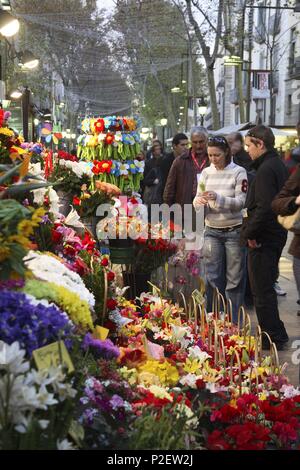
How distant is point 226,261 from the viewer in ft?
20.5

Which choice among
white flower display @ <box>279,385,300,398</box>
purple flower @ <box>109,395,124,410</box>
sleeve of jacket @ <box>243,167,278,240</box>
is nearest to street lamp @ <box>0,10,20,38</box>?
sleeve of jacket @ <box>243,167,278,240</box>

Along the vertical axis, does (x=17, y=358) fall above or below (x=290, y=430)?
above

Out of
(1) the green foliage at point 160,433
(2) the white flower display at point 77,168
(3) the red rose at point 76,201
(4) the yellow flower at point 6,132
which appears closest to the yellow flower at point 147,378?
(1) the green foliage at point 160,433

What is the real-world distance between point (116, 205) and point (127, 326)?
7.84 feet

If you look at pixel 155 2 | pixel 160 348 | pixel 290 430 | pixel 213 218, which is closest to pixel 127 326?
pixel 160 348

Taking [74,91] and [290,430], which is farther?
[74,91]

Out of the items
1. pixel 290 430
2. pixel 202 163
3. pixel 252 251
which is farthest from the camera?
pixel 202 163

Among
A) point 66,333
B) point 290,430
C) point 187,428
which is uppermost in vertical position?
point 66,333

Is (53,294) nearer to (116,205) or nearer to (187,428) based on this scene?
(187,428)

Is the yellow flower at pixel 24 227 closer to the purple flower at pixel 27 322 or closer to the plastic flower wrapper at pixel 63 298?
the purple flower at pixel 27 322

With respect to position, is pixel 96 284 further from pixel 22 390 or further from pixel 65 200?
pixel 65 200

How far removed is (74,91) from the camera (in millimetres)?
39469

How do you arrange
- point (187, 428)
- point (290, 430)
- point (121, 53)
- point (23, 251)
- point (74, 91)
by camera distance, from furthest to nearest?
1. point (74, 91)
2. point (121, 53)
3. point (290, 430)
4. point (187, 428)
5. point (23, 251)

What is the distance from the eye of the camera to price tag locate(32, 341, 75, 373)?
214 cm
